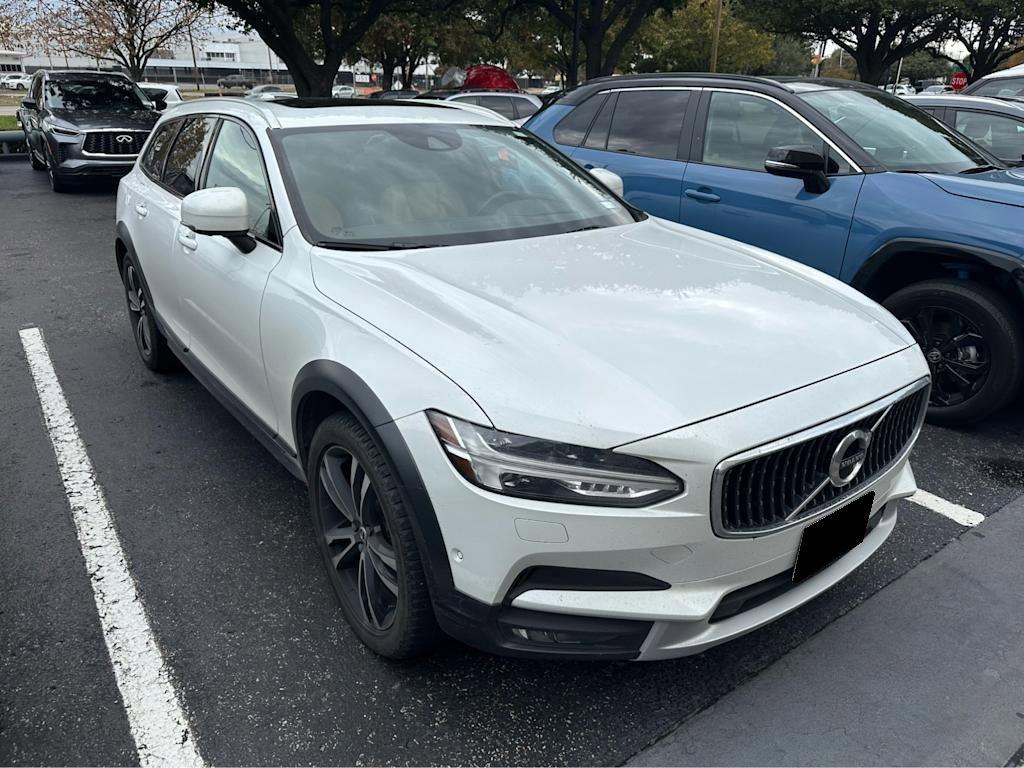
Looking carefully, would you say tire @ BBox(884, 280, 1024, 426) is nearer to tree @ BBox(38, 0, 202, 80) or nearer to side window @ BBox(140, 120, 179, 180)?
side window @ BBox(140, 120, 179, 180)

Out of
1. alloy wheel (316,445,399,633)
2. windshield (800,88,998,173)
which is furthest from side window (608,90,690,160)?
alloy wheel (316,445,399,633)

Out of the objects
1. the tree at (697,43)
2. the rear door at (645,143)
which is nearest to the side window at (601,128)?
the rear door at (645,143)

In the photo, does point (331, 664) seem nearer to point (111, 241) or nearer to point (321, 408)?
point (321, 408)

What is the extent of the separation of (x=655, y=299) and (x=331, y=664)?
152 centimetres

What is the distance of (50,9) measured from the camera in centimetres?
2962

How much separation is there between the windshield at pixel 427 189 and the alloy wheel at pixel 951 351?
6.10 ft

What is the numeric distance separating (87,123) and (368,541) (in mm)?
11440

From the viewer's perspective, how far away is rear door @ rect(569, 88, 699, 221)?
5047 mm

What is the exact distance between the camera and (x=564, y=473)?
183 cm

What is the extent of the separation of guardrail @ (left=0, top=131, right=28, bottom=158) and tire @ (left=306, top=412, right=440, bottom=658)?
56.8 feet

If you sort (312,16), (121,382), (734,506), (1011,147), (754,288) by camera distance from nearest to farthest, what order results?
(734,506) < (754,288) < (121,382) < (1011,147) < (312,16)

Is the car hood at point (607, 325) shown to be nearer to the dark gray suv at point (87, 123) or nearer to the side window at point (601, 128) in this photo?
the side window at point (601, 128)

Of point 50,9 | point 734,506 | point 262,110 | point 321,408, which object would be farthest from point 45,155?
point 50,9

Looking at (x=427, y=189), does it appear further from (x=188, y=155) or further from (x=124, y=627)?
(x=124, y=627)
